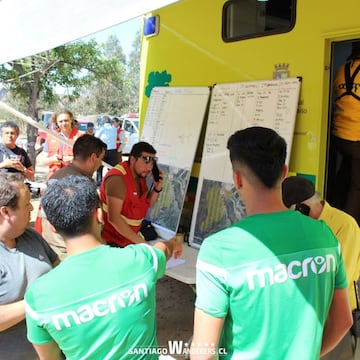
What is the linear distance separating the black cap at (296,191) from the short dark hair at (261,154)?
576mm

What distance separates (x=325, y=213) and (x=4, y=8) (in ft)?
6.74

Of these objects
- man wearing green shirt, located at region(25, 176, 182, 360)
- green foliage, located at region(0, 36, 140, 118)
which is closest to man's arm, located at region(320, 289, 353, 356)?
man wearing green shirt, located at region(25, 176, 182, 360)

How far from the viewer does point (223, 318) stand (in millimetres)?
1294

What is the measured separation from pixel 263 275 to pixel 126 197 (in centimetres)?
190

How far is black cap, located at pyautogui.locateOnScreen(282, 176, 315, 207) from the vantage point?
193 centimetres

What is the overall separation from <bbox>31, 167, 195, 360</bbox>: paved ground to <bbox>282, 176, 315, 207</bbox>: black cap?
165cm

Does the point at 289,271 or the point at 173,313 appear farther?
the point at 173,313

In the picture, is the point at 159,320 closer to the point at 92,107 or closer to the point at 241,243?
the point at 241,243

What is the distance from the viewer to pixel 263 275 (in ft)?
4.18

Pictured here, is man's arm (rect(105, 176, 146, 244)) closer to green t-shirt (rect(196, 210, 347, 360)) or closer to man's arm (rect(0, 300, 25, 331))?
man's arm (rect(0, 300, 25, 331))

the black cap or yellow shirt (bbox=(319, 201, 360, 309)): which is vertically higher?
the black cap

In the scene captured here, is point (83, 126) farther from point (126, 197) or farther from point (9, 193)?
point (9, 193)

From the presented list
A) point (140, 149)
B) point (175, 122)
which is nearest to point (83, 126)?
point (175, 122)

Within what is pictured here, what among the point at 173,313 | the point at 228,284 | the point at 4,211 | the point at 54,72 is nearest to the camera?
the point at 228,284
